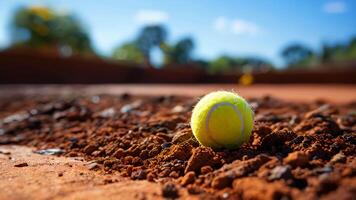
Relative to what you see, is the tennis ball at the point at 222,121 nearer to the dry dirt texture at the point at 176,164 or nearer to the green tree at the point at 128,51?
the dry dirt texture at the point at 176,164

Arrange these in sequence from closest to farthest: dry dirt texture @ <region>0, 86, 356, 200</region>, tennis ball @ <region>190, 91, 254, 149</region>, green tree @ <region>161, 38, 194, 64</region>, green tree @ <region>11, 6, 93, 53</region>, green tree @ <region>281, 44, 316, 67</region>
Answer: dry dirt texture @ <region>0, 86, 356, 200</region> → tennis ball @ <region>190, 91, 254, 149</region> → green tree @ <region>11, 6, 93, 53</region> → green tree @ <region>161, 38, 194, 64</region> → green tree @ <region>281, 44, 316, 67</region>

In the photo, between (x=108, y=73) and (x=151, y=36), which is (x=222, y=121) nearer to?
(x=108, y=73)

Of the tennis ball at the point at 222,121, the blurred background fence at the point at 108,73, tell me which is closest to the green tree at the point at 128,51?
the blurred background fence at the point at 108,73

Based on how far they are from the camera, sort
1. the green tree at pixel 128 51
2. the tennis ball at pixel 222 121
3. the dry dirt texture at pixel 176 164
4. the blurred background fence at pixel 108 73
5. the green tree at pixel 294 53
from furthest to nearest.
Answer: the green tree at pixel 294 53 < the green tree at pixel 128 51 < the blurred background fence at pixel 108 73 < the tennis ball at pixel 222 121 < the dry dirt texture at pixel 176 164

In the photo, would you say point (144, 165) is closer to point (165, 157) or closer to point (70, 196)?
point (165, 157)

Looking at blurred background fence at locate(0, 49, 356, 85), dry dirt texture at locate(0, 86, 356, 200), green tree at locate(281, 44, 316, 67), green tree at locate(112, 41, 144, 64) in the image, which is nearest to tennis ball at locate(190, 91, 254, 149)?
dry dirt texture at locate(0, 86, 356, 200)

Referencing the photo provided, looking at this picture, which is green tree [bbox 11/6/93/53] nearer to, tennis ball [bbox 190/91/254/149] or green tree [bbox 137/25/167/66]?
green tree [bbox 137/25/167/66]

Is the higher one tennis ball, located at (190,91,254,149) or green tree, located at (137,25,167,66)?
green tree, located at (137,25,167,66)
